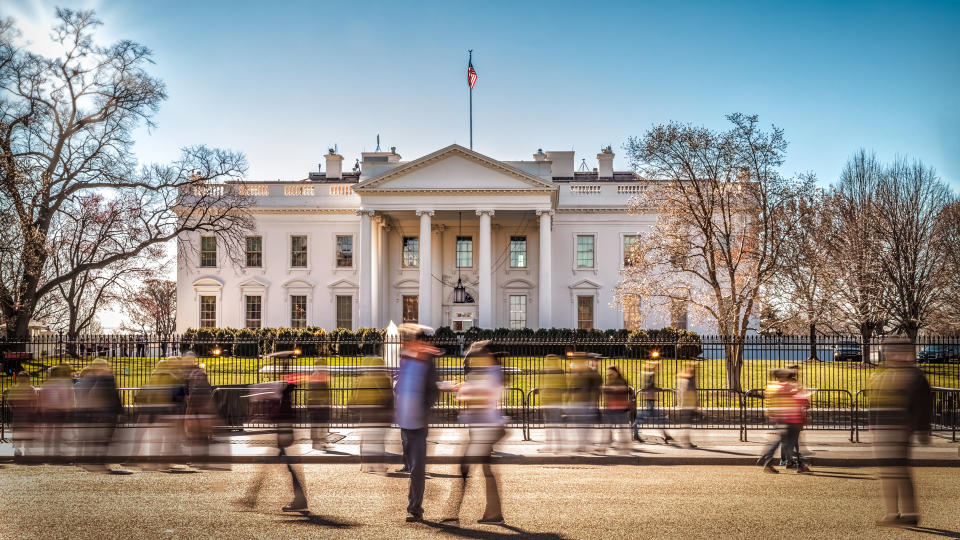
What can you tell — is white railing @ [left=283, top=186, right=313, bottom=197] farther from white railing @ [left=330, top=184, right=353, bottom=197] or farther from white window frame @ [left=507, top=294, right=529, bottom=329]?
white window frame @ [left=507, top=294, right=529, bottom=329]

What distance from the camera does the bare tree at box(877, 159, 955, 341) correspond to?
37.7 meters

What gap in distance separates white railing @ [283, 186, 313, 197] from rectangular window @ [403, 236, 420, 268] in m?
6.94

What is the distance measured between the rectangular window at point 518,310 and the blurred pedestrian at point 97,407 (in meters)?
34.5

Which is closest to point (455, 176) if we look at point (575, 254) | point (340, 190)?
point (340, 190)

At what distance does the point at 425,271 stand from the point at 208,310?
1536cm

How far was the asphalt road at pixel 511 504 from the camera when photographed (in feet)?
25.2

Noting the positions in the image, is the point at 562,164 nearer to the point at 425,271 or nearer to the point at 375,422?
the point at 425,271

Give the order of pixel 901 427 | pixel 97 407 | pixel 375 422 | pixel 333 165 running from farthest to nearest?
pixel 333 165, pixel 97 407, pixel 375 422, pixel 901 427

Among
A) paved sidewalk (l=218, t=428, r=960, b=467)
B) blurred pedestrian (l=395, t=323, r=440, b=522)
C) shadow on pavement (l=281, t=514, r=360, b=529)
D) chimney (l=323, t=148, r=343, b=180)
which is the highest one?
chimney (l=323, t=148, r=343, b=180)

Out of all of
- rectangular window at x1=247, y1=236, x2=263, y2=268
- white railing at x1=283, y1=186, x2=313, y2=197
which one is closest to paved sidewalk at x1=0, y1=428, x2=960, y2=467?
rectangular window at x1=247, y1=236, x2=263, y2=268

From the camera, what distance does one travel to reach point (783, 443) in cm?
1118

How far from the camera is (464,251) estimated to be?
4606cm

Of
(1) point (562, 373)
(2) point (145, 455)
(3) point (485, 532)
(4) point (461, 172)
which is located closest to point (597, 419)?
(1) point (562, 373)

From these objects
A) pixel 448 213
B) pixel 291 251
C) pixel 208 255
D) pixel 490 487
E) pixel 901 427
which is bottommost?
pixel 490 487
